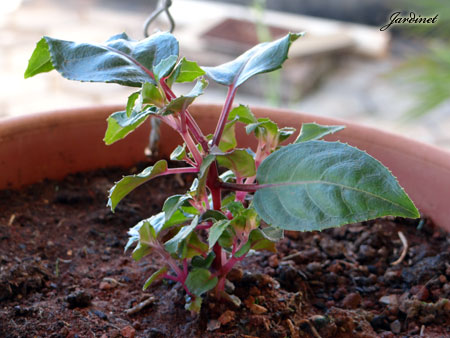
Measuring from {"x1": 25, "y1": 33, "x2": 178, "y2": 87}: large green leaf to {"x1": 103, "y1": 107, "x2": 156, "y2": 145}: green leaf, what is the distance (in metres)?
0.04

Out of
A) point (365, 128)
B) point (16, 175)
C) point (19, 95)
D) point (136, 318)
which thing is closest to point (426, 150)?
point (365, 128)

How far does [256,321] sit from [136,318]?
187 mm

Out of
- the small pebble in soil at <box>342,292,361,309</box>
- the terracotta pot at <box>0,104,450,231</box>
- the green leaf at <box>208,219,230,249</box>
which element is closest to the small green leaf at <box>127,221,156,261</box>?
the green leaf at <box>208,219,230,249</box>

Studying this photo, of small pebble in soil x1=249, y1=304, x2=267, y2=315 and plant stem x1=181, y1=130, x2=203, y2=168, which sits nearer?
plant stem x1=181, y1=130, x2=203, y2=168

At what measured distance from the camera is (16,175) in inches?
44.6

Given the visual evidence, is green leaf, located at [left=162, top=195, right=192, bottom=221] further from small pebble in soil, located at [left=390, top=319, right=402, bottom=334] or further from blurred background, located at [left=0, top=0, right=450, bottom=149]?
blurred background, located at [left=0, top=0, right=450, bottom=149]

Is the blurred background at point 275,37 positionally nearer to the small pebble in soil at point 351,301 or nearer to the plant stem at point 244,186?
the small pebble in soil at point 351,301

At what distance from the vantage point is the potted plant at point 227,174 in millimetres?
654

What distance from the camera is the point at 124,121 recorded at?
2.29 feet

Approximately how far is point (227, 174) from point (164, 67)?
0.21 m

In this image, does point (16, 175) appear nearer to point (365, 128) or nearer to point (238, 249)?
point (238, 249)

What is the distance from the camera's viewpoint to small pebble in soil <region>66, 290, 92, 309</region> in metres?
0.86

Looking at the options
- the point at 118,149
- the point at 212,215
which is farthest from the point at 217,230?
the point at 118,149

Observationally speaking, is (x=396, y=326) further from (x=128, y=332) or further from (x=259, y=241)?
(x=128, y=332)
